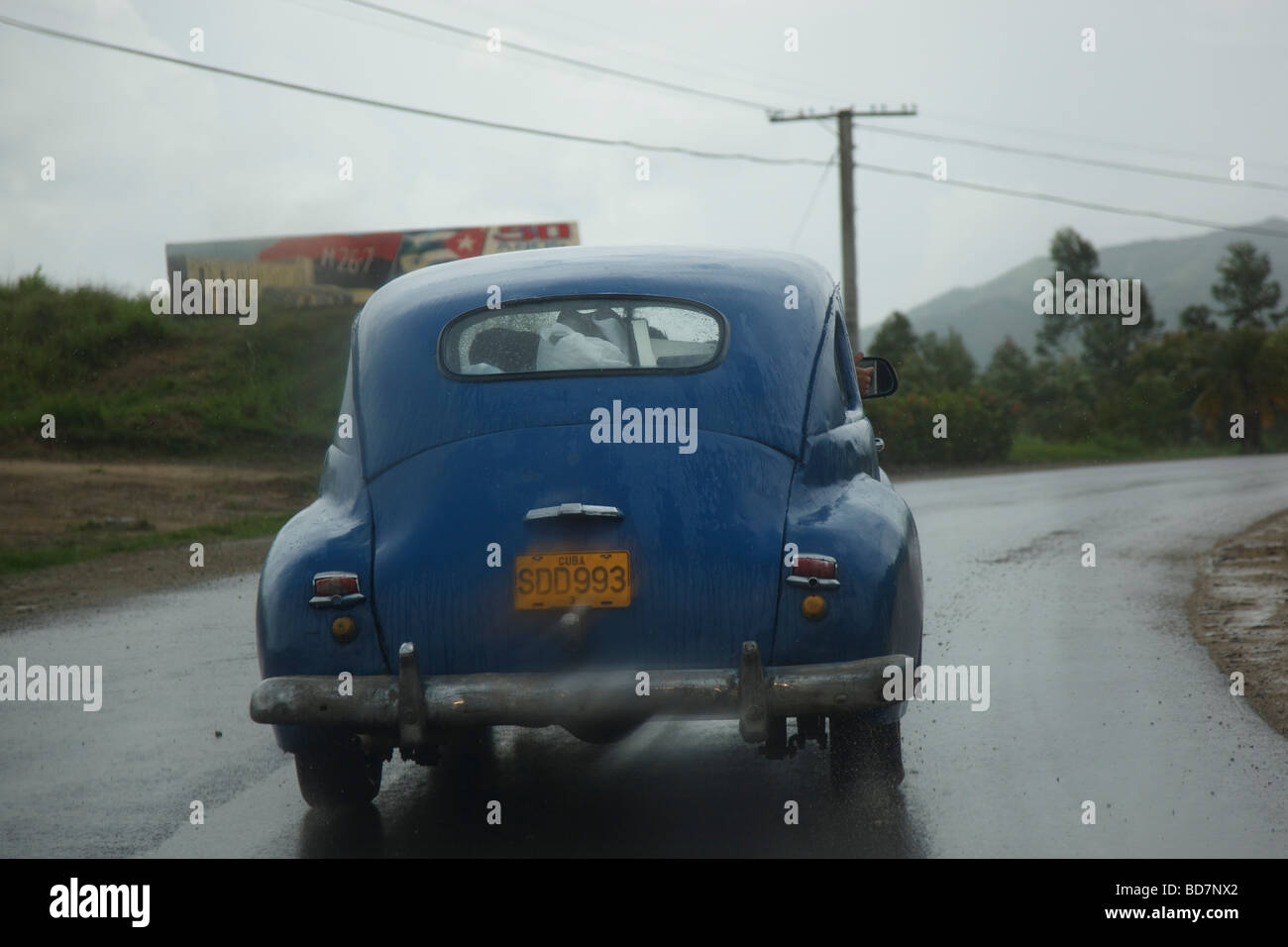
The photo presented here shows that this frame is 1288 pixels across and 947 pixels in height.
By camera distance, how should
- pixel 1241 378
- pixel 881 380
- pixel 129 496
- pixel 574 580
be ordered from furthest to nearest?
pixel 1241 378, pixel 129 496, pixel 881 380, pixel 574 580

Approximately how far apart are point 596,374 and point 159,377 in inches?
1178

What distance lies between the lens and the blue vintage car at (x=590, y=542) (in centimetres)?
443

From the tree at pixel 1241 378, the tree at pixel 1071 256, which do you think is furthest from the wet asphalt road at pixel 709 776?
the tree at pixel 1071 256

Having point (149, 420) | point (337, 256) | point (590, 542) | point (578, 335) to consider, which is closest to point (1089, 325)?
point (337, 256)

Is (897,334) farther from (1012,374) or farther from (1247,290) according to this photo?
(1247,290)

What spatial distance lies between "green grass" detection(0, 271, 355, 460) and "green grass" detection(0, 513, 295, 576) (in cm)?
Result: 966

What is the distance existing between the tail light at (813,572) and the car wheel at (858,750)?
760mm

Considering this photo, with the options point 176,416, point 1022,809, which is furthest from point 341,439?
point 176,416

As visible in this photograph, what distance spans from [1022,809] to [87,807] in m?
3.40

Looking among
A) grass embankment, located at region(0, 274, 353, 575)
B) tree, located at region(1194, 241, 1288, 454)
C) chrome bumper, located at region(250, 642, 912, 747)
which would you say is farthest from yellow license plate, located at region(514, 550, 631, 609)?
tree, located at region(1194, 241, 1288, 454)

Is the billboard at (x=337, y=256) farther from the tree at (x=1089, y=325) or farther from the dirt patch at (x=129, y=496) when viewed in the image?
the tree at (x=1089, y=325)

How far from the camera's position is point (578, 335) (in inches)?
198

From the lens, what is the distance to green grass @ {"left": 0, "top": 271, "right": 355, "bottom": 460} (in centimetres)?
2808

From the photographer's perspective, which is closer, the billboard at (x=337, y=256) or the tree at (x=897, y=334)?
the billboard at (x=337, y=256)
